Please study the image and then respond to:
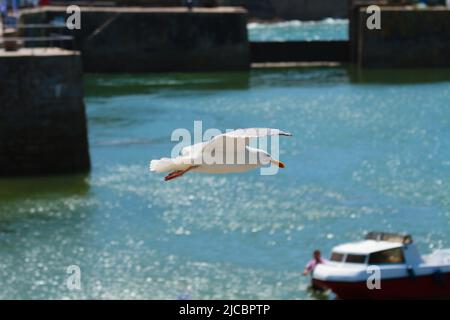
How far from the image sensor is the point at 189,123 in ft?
173

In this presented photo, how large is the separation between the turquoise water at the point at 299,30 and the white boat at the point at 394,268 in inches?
2552

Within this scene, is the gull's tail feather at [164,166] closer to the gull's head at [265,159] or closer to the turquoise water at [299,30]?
the gull's head at [265,159]

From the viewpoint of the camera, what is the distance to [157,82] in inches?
2687

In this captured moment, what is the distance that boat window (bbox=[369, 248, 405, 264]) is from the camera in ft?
101

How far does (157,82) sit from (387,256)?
38.5m

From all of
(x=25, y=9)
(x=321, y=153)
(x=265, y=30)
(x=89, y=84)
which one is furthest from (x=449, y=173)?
(x=265, y=30)

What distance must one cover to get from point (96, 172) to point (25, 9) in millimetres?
33356

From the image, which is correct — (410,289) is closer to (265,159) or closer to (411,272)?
(411,272)

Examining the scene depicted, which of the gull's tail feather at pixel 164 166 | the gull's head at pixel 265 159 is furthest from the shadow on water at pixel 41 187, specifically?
the gull's tail feather at pixel 164 166

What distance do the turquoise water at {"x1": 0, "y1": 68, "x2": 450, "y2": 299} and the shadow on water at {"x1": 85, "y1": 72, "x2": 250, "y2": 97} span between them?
5.93 m

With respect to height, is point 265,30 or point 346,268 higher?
point 346,268

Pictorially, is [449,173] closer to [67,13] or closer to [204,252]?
[204,252]

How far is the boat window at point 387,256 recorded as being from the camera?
101 feet

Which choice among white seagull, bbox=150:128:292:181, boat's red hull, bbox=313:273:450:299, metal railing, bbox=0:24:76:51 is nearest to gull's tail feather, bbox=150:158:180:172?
white seagull, bbox=150:128:292:181
